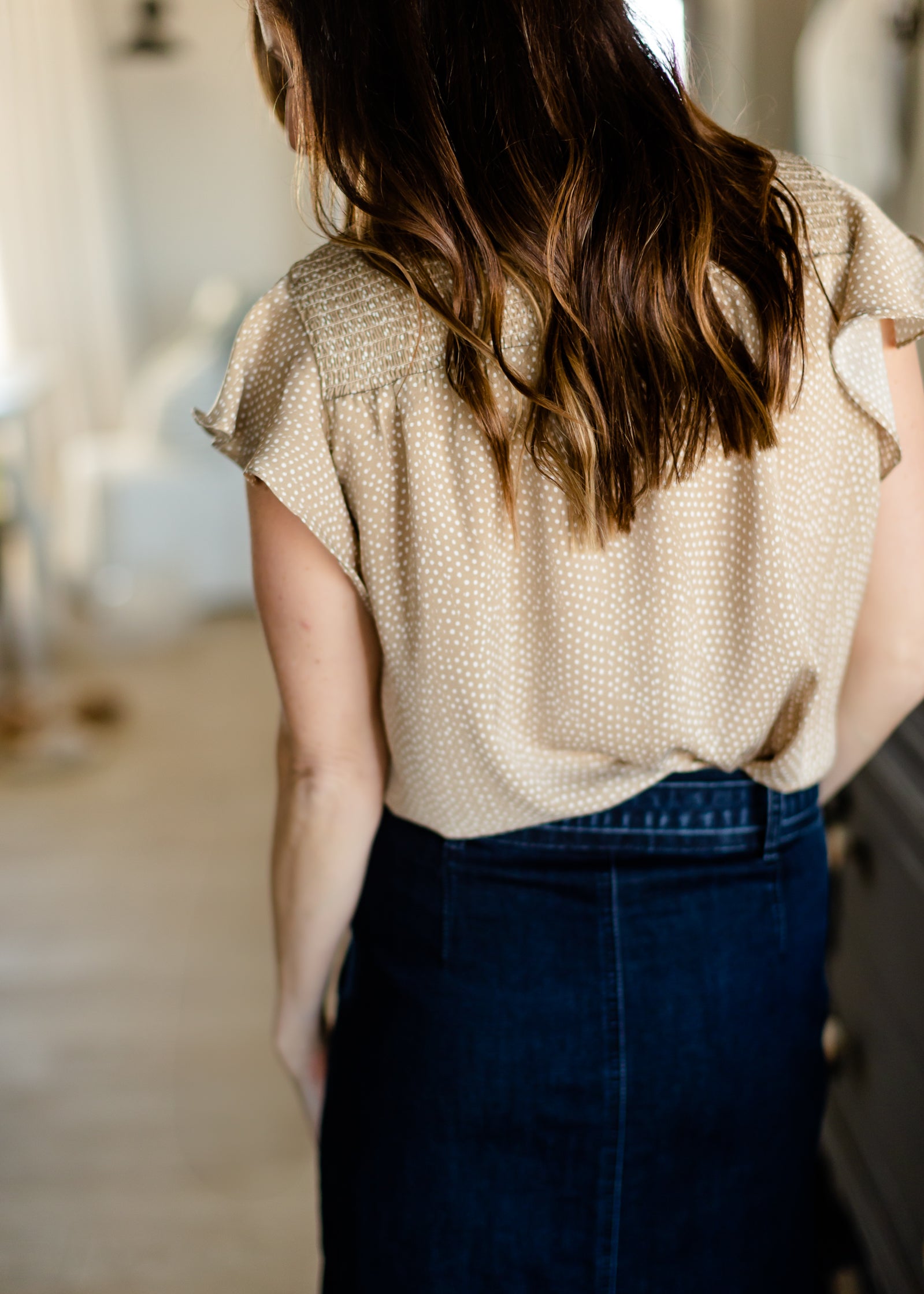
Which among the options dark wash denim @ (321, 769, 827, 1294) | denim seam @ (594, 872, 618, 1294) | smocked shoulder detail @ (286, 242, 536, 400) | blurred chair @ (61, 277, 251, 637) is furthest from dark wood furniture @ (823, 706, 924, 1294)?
blurred chair @ (61, 277, 251, 637)

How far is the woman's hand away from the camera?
0.88 metres

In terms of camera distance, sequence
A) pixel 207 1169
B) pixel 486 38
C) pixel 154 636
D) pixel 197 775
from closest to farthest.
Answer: pixel 486 38, pixel 207 1169, pixel 197 775, pixel 154 636

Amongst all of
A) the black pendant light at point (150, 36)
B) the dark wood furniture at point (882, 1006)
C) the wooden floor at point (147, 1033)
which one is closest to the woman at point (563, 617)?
the dark wood furniture at point (882, 1006)

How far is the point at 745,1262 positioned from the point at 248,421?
0.68 m

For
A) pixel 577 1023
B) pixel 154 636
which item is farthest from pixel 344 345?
pixel 154 636

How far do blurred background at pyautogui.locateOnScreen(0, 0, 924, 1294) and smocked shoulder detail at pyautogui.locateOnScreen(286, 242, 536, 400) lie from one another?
0.19 m

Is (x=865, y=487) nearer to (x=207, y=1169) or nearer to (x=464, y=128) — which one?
(x=464, y=128)

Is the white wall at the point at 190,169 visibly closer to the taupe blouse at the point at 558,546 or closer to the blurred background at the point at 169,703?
the blurred background at the point at 169,703

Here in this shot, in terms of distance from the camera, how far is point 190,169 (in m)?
4.68

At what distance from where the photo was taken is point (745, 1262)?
2.55 feet

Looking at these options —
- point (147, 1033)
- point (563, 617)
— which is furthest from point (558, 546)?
point (147, 1033)

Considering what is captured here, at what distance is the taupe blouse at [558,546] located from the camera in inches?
23.1

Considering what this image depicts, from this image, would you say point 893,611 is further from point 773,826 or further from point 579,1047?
point 579,1047

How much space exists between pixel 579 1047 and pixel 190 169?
477cm
